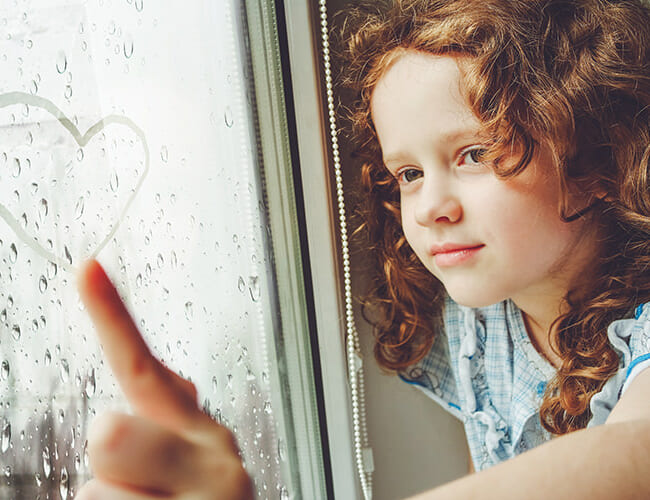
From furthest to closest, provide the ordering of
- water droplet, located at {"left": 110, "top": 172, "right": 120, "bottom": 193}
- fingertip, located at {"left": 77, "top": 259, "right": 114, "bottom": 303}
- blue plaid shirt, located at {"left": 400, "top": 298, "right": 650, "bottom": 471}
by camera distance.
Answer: blue plaid shirt, located at {"left": 400, "top": 298, "right": 650, "bottom": 471}, water droplet, located at {"left": 110, "top": 172, "right": 120, "bottom": 193}, fingertip, located at {"left": 77, "top": 259, "right": 114, "bottom": 303}

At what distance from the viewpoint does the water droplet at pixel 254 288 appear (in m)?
0.66

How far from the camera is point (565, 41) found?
62cm

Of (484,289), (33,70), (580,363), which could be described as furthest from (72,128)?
(580,363)

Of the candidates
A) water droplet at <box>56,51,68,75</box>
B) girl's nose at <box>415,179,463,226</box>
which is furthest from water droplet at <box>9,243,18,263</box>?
girl's nose at <box>415,179,463,226</box>

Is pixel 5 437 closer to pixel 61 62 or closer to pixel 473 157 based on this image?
pixel 61 62

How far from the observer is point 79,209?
373mm

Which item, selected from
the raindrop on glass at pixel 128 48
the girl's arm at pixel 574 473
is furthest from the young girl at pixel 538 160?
the raindrop on glass at pixel 128 48

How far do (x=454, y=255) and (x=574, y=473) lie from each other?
12.0 inches

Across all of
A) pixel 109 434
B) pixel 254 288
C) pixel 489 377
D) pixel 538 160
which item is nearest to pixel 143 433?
pixel 109 434

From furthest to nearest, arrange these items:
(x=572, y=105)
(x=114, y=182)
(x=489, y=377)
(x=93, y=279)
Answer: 1. (x=489, y=377)
2. (x=572, y=105)
3. (x=114, y=182)
4. (x=93, y=279)

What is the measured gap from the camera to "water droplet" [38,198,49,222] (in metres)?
0.34

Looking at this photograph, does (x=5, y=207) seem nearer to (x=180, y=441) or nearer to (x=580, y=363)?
(x=180, y=441)

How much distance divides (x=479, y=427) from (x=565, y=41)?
0.52 metres

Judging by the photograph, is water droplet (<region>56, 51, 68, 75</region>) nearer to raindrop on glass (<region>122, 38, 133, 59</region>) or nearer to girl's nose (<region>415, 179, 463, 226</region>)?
raindrop on glass (<region>122, 38, 133, 59</region>)
